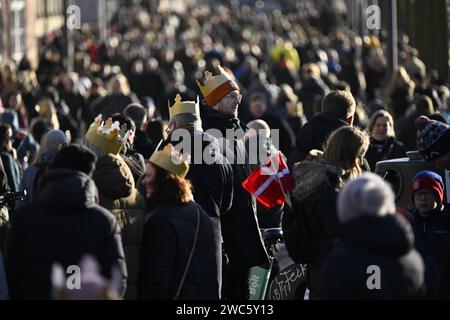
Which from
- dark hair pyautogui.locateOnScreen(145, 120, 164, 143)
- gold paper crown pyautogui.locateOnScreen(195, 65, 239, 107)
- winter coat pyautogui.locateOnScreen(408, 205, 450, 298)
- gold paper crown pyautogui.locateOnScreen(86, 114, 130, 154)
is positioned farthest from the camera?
dark hair pyautogui.locateOnScreen(145, 120, 164, 143)

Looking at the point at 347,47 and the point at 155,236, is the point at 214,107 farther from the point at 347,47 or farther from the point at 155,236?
the point at 347,47

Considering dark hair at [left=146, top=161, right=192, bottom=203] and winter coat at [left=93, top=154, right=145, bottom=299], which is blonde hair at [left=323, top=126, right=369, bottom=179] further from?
winter coat at [left=93, top=154, right=145, bottom=299]

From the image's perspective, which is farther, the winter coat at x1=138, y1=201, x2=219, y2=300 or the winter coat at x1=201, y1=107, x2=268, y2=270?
the winter coat at x1=201, y1=107, x2=268, y2=270

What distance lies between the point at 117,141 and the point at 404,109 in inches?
354

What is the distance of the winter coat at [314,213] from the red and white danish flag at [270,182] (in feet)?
2.81

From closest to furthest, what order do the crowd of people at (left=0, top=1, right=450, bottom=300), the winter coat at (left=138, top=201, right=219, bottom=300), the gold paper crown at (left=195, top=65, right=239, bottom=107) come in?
the crowd of people at (left=0, top=1, right=450, bottom=300) < the winter coat at (left=138, top=201, right=219, bottom=300) < the gold paper crown at (left=195, top=65, right=239, bottom=107)

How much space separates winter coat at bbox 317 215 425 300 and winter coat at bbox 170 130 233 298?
2798mm

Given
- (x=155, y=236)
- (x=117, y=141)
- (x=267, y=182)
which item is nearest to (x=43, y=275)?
(x=155, y=236)

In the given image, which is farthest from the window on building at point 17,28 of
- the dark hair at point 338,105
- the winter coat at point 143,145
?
the dark hair at point 338,105

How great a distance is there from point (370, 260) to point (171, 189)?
6.27ft

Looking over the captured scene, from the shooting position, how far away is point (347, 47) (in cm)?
3962

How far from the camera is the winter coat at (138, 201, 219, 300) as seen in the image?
8055mm

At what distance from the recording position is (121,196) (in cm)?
840

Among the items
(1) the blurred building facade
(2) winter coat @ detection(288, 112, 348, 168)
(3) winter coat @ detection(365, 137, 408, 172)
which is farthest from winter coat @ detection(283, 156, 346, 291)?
(1) the blurred building facade
